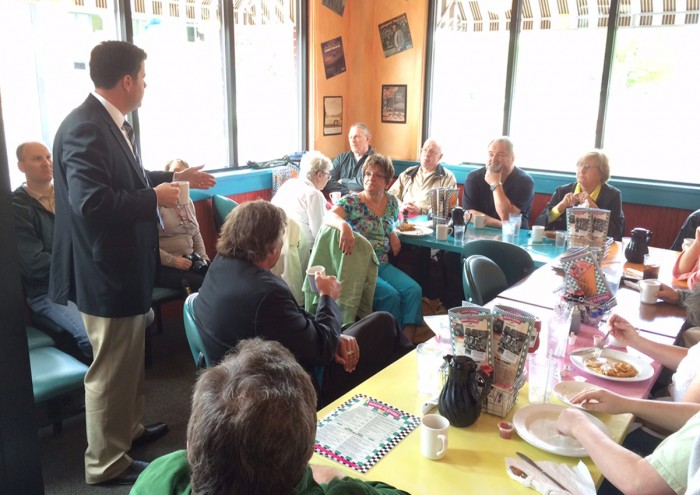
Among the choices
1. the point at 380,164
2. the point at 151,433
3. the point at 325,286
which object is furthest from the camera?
the point at 380,164

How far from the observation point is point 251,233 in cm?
196

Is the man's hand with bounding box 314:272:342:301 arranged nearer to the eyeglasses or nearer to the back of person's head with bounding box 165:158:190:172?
the eyeglasses

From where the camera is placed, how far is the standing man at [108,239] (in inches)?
80.5

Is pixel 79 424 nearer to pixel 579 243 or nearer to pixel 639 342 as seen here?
pixel 639 342

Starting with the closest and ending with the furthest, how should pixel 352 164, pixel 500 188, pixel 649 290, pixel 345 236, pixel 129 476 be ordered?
pixel 129 476
pixel 649 290
pixel 345 236
pixel 500 188
pixel 352 164

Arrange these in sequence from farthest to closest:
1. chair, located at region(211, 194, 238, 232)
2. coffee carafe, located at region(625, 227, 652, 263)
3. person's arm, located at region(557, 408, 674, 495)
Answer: chair, located at region(211, 194, 238, 232)
coffee carafe, located at region(625, 227, 652, 263)
person's arm, located at region(557, 408, 674, 495)

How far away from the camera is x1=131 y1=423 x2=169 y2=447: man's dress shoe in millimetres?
2627

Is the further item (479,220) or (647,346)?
(479,220)

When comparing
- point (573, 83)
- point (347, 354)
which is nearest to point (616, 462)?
point (347, 354)

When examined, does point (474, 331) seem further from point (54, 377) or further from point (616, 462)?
point (54, 377)

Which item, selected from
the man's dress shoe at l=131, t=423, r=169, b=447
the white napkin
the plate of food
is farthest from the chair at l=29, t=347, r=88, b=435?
the plate of food

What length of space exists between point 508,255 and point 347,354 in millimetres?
1406

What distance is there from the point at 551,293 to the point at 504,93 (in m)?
3.26

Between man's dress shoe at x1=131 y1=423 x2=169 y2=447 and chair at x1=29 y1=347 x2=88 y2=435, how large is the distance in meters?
0.36
